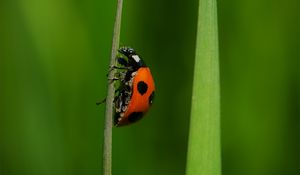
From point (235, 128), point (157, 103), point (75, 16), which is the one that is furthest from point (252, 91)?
point (75, 16)

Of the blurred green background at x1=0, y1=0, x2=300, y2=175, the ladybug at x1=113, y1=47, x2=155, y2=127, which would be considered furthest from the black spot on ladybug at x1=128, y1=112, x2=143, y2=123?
the blurred green background at x1=0, y1=0, x2=300, y2=175

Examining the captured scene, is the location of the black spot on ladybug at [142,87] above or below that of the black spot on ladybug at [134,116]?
above

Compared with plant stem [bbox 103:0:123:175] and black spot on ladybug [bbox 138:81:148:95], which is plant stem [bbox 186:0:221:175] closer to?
plant stem [bbox 103:0:123:175]

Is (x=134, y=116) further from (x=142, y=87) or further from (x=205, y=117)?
(x=205, y=117)

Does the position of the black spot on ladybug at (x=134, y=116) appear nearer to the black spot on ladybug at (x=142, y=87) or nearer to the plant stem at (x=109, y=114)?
the black spot on ladybug at (x=142, y=87)

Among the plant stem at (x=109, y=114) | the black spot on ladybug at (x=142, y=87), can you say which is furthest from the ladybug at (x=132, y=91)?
the plant stem at (x=109, y=114)

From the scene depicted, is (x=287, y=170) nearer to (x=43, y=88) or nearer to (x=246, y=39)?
(x=246, y=39)
